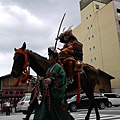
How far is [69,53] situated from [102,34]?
3006 centimetres

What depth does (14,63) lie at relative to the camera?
434 cm

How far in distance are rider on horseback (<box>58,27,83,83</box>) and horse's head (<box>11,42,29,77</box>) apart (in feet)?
4.59

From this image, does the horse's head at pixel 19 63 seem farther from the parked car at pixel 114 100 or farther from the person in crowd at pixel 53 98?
the parked car at pixel 114 100

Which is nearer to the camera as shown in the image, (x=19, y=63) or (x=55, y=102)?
(x=55, y=102)

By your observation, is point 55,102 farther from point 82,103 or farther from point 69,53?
point 82,103

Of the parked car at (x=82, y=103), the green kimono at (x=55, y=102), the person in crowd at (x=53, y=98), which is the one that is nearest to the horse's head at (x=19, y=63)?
the person in crowd at (x=53, y=98)

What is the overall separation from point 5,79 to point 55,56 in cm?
2342

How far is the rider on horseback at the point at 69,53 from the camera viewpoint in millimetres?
5508

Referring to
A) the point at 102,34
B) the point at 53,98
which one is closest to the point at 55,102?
the point at 53,98

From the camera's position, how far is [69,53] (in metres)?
5.88

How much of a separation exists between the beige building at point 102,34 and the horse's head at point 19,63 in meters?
28.5

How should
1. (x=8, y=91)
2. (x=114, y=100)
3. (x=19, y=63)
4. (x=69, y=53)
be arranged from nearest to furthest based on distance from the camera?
(x=19, y=63), (x=69, y=53), (x=114, y=100), (x=8, y=91)

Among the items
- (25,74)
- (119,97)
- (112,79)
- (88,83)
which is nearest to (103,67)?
(112,79)

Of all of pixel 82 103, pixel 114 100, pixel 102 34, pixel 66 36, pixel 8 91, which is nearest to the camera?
pixel 66 36
